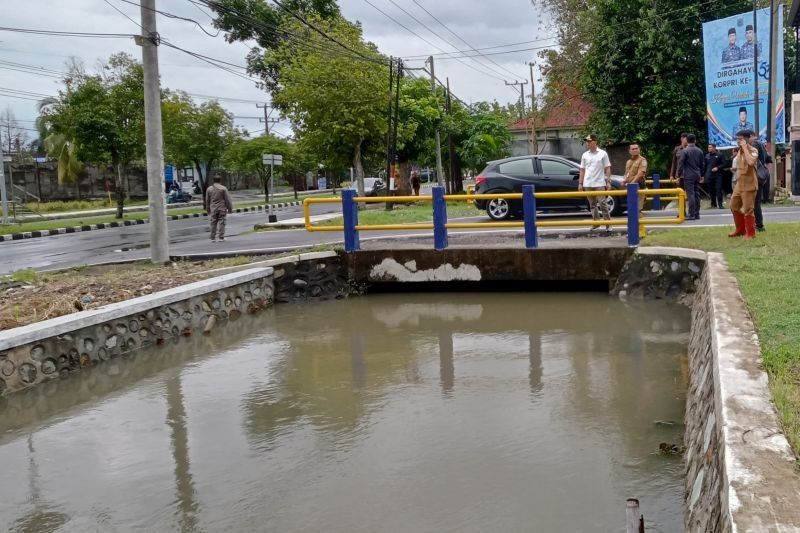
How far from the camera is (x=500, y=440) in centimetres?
499

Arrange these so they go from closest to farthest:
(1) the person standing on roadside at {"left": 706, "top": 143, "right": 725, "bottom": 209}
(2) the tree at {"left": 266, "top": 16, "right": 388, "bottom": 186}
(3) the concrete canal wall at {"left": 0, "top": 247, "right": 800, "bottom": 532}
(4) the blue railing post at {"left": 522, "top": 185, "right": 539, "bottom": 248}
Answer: (3) the concrete canal wall at {"left": 0, "top": 247, "right": 800, "bottom": 532}, (4) the blue railing post at {"left": 522, "top": 185, "right": 539, "bottom": 248}, (1) the person standing on roadside at {"left": 706, "top": 143, "right": 725, "bottom": 209}, (2) the tree at {"left": 266, "top": 16, "right": 388, "bottom": 186}

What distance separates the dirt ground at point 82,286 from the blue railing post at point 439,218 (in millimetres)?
2756

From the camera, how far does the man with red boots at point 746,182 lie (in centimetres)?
888

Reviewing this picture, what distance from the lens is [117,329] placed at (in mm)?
7727

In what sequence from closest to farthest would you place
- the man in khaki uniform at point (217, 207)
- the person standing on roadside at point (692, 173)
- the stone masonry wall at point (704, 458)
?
1. the stone masonry wall at point (704, 458)
2. the person standing on roadside at point (692, 173)
3. the man in khaki uniform at point (217, 207)

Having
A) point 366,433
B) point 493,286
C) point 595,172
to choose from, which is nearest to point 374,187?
point 595,172

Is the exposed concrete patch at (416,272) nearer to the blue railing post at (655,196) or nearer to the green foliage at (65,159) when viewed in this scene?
the blue railing post at (655,196)

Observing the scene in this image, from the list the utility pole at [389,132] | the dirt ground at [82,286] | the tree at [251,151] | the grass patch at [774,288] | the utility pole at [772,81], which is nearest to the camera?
the grass patch at [774,288]

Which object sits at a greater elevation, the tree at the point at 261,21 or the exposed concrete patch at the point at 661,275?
the tree at the point at 261,21

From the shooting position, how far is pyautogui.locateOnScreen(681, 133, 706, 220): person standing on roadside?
1318 cm

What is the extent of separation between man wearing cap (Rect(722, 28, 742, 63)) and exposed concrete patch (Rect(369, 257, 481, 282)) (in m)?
11.8

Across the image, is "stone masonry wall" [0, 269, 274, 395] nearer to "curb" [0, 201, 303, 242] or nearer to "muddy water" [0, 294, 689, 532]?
"muddy water" [0, 294, 689, 532]

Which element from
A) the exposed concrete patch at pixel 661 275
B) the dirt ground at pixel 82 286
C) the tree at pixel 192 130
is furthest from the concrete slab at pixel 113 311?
the tree at pixel 192 130

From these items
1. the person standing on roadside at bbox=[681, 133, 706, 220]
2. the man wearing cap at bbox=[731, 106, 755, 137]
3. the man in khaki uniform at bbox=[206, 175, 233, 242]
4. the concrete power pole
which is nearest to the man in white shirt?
the person standing on roadside at bbox=[681, 133, 706, 220]
